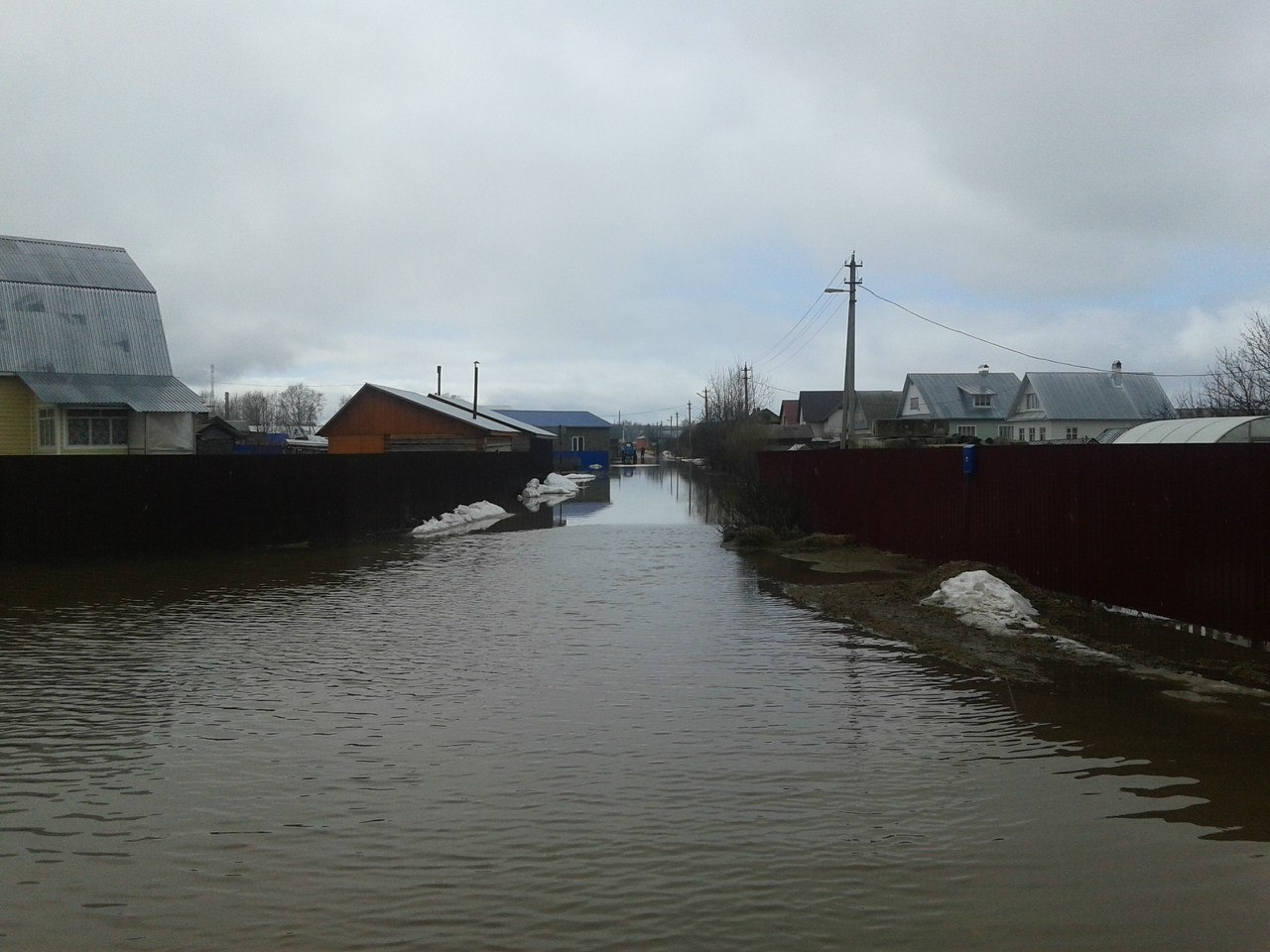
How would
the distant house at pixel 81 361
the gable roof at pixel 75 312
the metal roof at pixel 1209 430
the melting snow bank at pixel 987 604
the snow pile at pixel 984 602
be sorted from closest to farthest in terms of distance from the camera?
the melting snow bank at pixel 987 604 < the snow pile at pixel 984 602 < the metal roof at pixel 1209 430 < the distant house at pixel 81 361 < the gable roof at pixel 75 312

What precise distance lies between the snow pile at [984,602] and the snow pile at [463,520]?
602 inches

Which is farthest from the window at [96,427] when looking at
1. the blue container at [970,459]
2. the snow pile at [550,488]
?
the blue container at [970,459]

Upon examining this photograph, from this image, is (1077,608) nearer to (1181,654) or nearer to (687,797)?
(1181,654)

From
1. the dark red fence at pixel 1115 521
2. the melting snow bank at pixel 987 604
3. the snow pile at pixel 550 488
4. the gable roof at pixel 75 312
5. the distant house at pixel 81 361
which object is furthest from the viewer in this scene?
the snow pile at pixel 550 488

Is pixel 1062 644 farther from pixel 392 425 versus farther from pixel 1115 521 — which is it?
pixel 392 425

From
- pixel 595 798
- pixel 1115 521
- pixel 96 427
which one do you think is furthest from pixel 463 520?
pixel 595 798

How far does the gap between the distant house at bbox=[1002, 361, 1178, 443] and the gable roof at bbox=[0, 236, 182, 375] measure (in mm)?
44564

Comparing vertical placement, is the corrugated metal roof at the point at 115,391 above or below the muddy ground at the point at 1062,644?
above

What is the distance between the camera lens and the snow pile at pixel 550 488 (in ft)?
146

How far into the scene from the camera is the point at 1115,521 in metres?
11.6

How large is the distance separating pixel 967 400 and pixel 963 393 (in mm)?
573

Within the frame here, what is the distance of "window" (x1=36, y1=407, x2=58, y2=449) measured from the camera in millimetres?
28875

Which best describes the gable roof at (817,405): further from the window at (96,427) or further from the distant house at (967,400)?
the window at (96,427)

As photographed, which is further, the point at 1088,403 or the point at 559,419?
the point at 559,419
